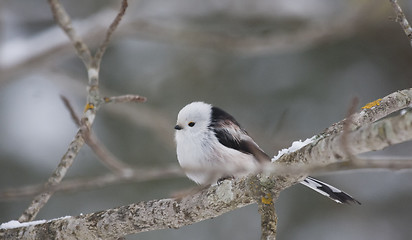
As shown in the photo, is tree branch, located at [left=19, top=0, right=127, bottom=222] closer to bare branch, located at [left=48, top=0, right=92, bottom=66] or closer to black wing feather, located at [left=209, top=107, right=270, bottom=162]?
bare branch, located at [left=48, top=0, right=92, bottom=66]

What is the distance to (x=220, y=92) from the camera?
8.15 meters

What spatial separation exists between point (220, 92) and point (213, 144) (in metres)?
4.41

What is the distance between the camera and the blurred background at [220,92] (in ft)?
23.2

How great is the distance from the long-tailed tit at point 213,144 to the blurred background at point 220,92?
7.67 ft

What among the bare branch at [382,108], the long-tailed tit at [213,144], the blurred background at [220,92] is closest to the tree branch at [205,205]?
the bare branch at [382,108]

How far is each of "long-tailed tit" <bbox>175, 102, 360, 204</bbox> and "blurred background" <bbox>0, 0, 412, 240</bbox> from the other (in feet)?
7.67

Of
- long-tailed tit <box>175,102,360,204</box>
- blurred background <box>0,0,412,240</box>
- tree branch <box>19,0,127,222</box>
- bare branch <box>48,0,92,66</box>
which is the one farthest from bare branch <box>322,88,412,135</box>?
blurred background <box>0,0,412,240</box>

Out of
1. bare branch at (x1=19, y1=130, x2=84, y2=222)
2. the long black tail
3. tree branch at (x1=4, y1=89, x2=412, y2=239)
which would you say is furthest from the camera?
the long black tail

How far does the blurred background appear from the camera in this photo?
23.2 ft

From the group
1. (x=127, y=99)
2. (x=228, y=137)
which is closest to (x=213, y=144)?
(x=228, y=137)

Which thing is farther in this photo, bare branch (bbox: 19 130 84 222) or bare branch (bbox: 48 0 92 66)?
bare branch (bbox: 48 0 92 66)

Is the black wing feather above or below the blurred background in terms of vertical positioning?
below

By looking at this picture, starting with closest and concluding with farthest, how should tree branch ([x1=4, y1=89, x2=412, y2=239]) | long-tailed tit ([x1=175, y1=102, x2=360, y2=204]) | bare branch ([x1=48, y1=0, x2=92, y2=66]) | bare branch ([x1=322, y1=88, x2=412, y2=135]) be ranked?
1. tree branch ([x1=4, y1=89, x2=412, y2=239])
2. bare branch ([x1=322, y1=88, x2=412, y2=135])
3. long-tailed tit ([x1=175, y1=102, x2=360, y2=204])
4. bare branch ([x1=48, y1=0, x2=92, y2=66])

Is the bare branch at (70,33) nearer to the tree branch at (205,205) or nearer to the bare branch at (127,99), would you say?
the bare branch at (127,99)
